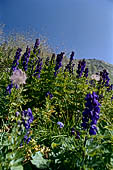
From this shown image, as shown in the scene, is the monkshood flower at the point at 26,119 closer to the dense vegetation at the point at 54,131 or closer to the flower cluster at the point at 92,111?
the dense vegetation at the point at 54,131

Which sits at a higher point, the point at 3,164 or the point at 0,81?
Answer: the point at 0,81

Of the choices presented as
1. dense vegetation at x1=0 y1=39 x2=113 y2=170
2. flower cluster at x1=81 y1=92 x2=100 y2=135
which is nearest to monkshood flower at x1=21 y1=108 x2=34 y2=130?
dense vegetation at x1=0 y1=39 x2=113 y2=170

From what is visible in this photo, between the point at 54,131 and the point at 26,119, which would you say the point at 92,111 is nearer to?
the point at 26,119

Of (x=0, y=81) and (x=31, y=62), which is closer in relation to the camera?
(x=0, y=81)

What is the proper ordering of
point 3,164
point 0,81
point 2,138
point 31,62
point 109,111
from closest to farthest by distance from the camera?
point 3,164 → point 2,138 → point 0,81 → point 109,111 → point 31,62

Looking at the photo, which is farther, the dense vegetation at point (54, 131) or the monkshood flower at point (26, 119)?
the monkshood flower at point (26, 119)

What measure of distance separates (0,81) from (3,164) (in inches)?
104

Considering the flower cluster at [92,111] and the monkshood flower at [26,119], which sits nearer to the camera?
the flower cluster at [92,111]

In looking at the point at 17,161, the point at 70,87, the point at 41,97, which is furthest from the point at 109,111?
the point at 17,161

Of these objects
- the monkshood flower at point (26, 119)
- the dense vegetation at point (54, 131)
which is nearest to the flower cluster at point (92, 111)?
the dense vegetation at point (54, 131)

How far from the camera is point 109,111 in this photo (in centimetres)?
422

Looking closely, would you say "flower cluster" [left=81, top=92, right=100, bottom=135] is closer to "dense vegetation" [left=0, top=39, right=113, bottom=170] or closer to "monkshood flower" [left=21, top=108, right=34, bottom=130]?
"dense vegetation" [left=0, top=39, right=113, bottom=170]

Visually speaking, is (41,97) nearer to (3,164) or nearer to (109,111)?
(109,111)

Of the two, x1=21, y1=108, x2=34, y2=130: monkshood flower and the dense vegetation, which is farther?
x1=21, y1=108, x2=34, y2=130: monkshood flower
